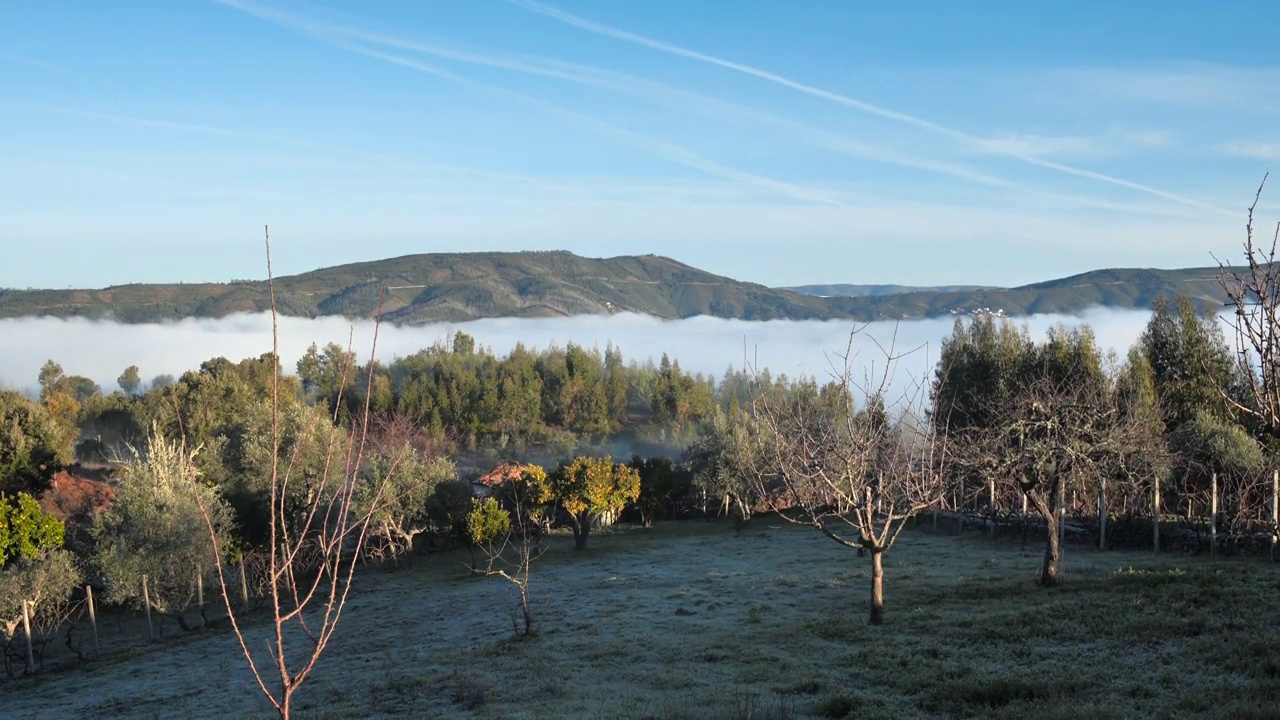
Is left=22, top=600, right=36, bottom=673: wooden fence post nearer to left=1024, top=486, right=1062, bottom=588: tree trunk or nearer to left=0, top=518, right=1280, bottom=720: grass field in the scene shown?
left=0, top=518, right=1280, bottom=720: grass field

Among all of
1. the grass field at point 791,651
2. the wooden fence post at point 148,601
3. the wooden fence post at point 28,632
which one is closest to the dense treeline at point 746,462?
the wooden fence post at point 148,601

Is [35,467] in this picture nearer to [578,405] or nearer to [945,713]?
[945,713]

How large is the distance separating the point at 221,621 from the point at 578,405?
6821 centimetres

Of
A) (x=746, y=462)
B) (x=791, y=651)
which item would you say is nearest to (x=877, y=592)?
(x=791, y=651)

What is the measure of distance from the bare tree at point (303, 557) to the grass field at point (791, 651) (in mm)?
1187

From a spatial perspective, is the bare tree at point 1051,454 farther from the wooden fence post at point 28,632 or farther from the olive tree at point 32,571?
the olive tree at point 32,571

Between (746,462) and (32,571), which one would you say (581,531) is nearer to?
(746,462)

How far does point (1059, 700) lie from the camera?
460 inches

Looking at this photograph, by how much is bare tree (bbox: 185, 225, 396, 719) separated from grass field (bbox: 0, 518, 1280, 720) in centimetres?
119

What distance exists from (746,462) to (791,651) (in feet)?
97.8

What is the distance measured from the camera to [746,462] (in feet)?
153

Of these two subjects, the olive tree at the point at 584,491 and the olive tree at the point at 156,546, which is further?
the olive tree at the point at 584,491

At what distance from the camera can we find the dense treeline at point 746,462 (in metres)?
18.9

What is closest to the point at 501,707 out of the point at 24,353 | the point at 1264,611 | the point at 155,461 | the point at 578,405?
the point at 1264,611
